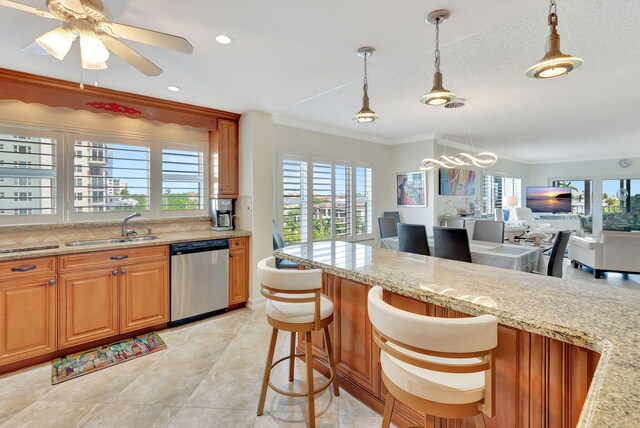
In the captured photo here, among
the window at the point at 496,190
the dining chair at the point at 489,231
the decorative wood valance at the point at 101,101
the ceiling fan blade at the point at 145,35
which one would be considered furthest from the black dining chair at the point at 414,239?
the window at the point at 496,190

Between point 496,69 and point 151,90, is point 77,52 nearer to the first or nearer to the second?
point 151,90

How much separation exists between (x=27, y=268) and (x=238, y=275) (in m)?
1.84

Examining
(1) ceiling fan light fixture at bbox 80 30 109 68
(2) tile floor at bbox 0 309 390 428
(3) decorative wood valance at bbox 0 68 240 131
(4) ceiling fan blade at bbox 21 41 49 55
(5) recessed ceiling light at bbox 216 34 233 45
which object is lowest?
(2) tile floor at bbox 0 309 390 428

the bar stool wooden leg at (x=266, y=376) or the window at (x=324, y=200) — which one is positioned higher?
the window at (x=324, y=200)

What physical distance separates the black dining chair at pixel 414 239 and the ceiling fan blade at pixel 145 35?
9.47 feet

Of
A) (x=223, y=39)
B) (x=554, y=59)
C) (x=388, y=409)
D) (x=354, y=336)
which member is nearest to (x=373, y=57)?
(x=223, y=39)

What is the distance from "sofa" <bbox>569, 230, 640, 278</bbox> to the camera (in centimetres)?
468

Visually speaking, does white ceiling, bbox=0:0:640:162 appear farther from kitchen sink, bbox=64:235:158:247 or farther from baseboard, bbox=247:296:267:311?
baseboard, bbox=247:296:267:311

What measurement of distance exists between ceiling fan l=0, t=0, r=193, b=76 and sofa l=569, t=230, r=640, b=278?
6335mm

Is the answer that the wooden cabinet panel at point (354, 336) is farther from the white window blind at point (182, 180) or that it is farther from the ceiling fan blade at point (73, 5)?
the white window blind at point (182, 180)

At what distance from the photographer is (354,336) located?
2002 millimetres

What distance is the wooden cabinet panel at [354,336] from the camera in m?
1.91

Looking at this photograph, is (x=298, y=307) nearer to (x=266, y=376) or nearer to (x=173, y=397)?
(x=266, y=376)

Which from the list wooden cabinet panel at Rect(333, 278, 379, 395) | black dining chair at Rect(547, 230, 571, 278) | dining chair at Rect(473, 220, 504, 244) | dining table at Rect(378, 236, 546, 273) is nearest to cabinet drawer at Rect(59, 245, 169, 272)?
wooden cabinet panel at Rect(333, 278, 379, 395)
